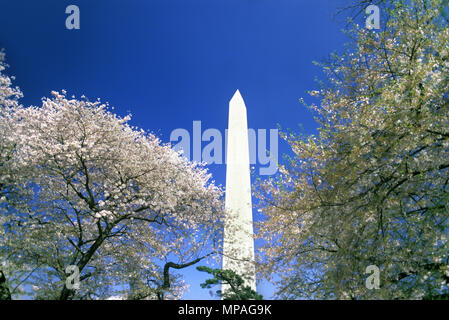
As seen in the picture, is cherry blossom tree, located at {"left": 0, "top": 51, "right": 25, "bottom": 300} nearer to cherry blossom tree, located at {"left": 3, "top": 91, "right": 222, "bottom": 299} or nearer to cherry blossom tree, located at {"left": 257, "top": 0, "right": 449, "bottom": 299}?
cherry blossom tree, located at {"left": 3, "top": 91, "right": 222, "bottom": 299}

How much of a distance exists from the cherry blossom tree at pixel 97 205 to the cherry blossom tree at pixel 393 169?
22.8ft

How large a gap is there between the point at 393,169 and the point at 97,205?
10.8m

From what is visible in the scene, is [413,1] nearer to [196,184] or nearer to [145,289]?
[196,184]

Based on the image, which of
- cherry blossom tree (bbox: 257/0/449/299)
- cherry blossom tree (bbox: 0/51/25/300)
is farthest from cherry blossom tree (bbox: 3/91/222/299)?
cherry blossom tree (bbox: 257/0/449/299)

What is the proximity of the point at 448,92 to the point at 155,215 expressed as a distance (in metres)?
11.6

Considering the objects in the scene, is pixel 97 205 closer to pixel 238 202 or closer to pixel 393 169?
pixel 238 202

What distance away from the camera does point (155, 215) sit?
13.9 metres

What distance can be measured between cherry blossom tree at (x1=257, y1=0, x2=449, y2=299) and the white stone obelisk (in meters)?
6.32

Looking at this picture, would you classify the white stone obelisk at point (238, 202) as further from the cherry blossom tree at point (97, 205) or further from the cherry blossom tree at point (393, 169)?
the cherry blossom tree at point (393, 169)

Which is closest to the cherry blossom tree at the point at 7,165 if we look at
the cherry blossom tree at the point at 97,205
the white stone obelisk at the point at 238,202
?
the cherry blossom tree at the point at 97,205

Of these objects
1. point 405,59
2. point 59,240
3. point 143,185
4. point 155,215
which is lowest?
point 59,240

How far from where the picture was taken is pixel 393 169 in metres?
6.26

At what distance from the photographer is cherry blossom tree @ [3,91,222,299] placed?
1180 centimetres
